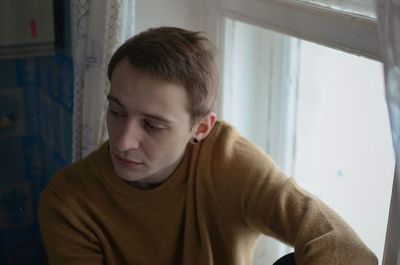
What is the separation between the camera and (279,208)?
1.11 m

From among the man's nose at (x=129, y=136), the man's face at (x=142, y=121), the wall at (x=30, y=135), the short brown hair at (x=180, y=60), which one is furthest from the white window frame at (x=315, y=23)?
the wall at (x=30, y=135)

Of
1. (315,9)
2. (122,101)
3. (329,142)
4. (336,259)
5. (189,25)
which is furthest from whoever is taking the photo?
(189,25)

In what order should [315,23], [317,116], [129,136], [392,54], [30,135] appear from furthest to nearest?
[30,135] → [317,116] → [315,23] → [129,136] → [392,54]

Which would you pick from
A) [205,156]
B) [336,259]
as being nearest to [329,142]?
[205,156]

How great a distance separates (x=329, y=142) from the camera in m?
1.36

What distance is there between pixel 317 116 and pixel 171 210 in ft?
1.43

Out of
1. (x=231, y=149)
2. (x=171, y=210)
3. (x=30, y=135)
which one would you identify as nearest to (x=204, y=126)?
(x=231, y=149)

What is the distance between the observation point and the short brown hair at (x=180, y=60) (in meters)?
1.11

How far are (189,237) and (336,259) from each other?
37cm

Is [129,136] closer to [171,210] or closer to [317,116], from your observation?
[171,210]

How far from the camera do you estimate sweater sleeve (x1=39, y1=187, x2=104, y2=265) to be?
3.93 ft

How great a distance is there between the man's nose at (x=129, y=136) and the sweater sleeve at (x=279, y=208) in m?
0.21

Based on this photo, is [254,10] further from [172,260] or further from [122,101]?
[172,260]

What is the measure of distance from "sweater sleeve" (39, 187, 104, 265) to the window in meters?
0.56
